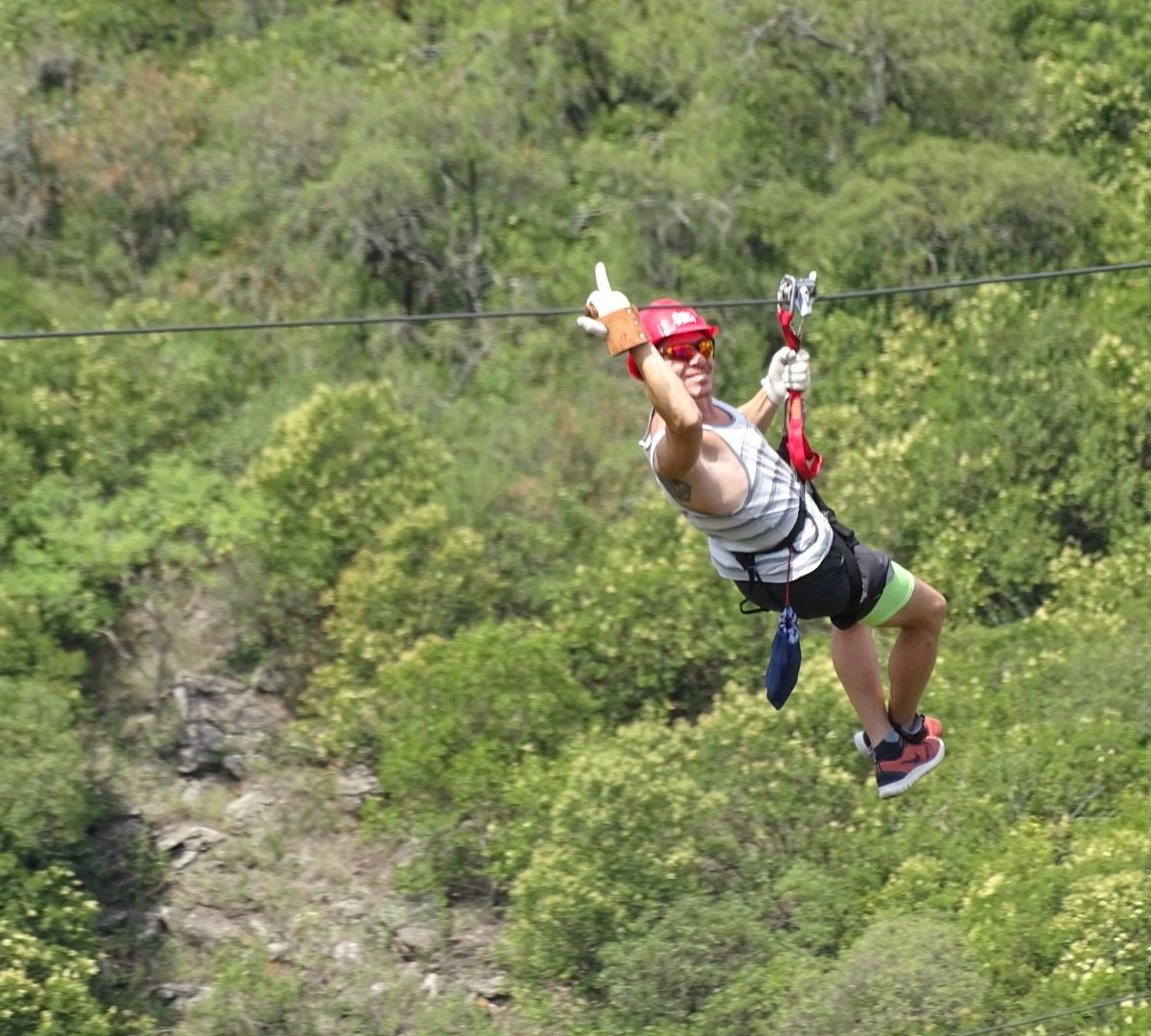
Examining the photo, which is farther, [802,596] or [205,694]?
[205,694]

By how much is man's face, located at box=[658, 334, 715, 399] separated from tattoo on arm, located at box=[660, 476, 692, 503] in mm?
233

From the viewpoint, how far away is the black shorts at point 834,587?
596cm

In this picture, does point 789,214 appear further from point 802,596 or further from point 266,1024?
point 802,596

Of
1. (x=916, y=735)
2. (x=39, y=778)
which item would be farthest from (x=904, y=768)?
(x=39, y=778)

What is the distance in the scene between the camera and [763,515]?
579 centimetres

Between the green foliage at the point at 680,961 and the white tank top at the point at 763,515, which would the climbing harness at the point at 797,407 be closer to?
the white tank top at the point at 763,515

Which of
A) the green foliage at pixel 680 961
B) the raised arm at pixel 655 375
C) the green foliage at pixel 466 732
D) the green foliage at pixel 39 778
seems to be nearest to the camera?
the raised arm at pixel 655 375

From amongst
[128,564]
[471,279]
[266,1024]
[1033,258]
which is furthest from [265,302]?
[266,1024]

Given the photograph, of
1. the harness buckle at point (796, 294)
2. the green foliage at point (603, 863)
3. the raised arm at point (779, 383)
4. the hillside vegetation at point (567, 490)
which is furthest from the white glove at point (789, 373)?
the green foliage at point (603, 863)

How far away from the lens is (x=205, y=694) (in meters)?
18.2

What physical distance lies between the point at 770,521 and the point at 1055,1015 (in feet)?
25.7

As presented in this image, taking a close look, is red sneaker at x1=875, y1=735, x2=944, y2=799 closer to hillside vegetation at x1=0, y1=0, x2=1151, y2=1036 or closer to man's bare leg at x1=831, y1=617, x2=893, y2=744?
man's bare leg at x1=831, y1=617, x2=893, y2=744

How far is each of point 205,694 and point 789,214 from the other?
7506mm

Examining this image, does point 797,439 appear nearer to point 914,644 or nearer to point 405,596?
point 914,644
